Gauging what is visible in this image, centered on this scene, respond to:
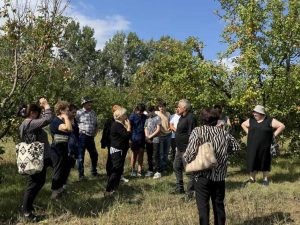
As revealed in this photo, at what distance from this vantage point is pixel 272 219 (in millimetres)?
6676

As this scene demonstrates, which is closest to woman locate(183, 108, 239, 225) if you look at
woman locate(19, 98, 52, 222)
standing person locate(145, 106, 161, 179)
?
woman locate(19, 98, 52, 222)

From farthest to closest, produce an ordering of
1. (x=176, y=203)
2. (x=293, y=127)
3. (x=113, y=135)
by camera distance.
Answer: (x=293, y=127) → (x=113, y=135) → (x=176, y=203)

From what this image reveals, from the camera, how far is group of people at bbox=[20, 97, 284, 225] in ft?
18.6

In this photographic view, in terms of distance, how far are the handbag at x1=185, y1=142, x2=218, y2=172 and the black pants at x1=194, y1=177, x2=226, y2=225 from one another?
20 cm

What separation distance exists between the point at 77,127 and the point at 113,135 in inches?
62.5

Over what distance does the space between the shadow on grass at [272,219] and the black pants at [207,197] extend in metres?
0.98

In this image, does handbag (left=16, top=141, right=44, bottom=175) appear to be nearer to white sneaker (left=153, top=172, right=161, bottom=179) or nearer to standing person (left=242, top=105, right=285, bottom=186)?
white sneaker (left=153, top=172, right=161, bottom=179)

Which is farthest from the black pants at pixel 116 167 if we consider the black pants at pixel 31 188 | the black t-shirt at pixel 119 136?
the black pants at pixel 31 188

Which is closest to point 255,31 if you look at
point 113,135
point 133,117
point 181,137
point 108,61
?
point 133,117

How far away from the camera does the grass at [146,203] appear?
21.9ft

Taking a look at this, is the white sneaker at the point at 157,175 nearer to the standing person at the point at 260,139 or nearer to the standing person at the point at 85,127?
the standing person at the point at 85,127

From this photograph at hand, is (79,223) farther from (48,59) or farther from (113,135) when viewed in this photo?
(48,59)

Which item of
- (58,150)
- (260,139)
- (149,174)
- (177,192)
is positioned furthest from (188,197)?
(149,174)

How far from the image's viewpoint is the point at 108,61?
64.4 m
